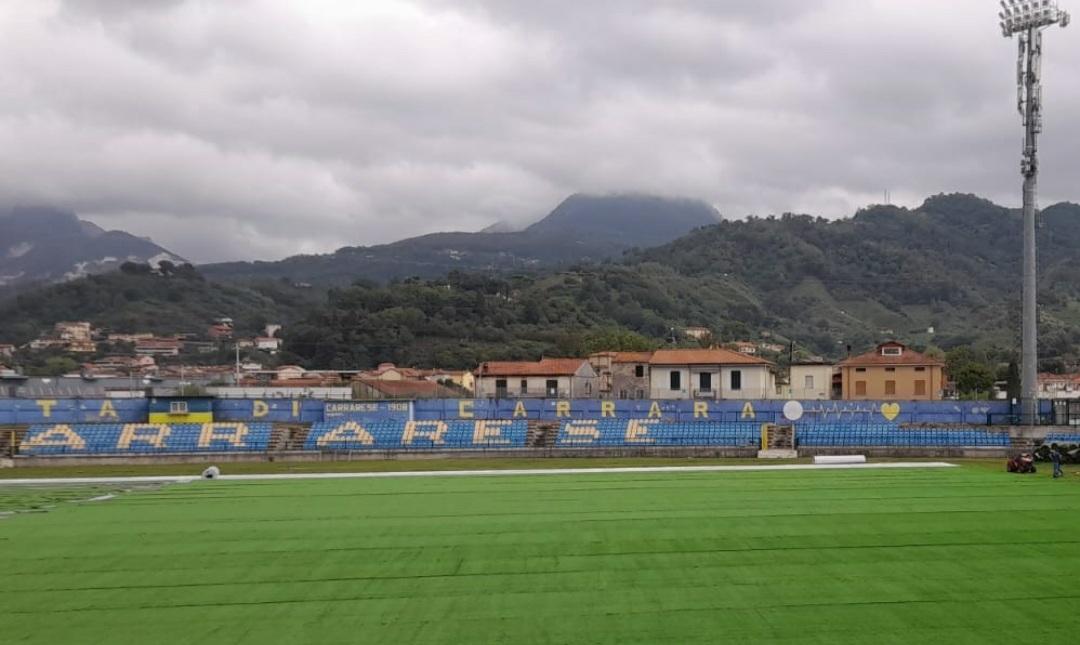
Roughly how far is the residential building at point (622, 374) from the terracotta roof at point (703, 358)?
4.63 m

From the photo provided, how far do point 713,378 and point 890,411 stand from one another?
13.5 metres

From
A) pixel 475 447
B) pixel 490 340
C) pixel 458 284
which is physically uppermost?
pixel 458 284

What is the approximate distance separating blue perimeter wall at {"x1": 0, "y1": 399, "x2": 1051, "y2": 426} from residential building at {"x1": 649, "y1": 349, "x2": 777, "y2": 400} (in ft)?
31.9

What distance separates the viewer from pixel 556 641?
40.9 ft

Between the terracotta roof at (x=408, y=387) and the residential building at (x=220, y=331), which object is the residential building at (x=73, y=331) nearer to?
the residential building at (x=220, y=331)

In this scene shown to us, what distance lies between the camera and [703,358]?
198 feet

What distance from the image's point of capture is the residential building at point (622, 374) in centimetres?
6838

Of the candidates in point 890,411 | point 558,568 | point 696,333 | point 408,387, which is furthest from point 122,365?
point 558,568

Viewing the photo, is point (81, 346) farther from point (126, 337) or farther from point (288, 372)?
point (288, 372)

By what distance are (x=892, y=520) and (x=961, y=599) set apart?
6775 mm

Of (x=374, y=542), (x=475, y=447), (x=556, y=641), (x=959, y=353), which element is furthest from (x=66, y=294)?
(x=556, y=641)

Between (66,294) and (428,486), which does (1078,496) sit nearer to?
(428,486)

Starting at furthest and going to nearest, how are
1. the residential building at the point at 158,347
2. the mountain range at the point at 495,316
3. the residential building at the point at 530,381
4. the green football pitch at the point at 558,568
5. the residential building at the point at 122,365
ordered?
the residential building at the point at 158,347, the mountain range at the point at 495,316, the residential building at the point at 122,365, the residential building at the point at 530,381, the green football pitch at the point at 558,568

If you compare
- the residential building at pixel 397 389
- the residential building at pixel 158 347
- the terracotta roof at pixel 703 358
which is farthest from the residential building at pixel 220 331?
the terracotta roof at pixel 703 358
